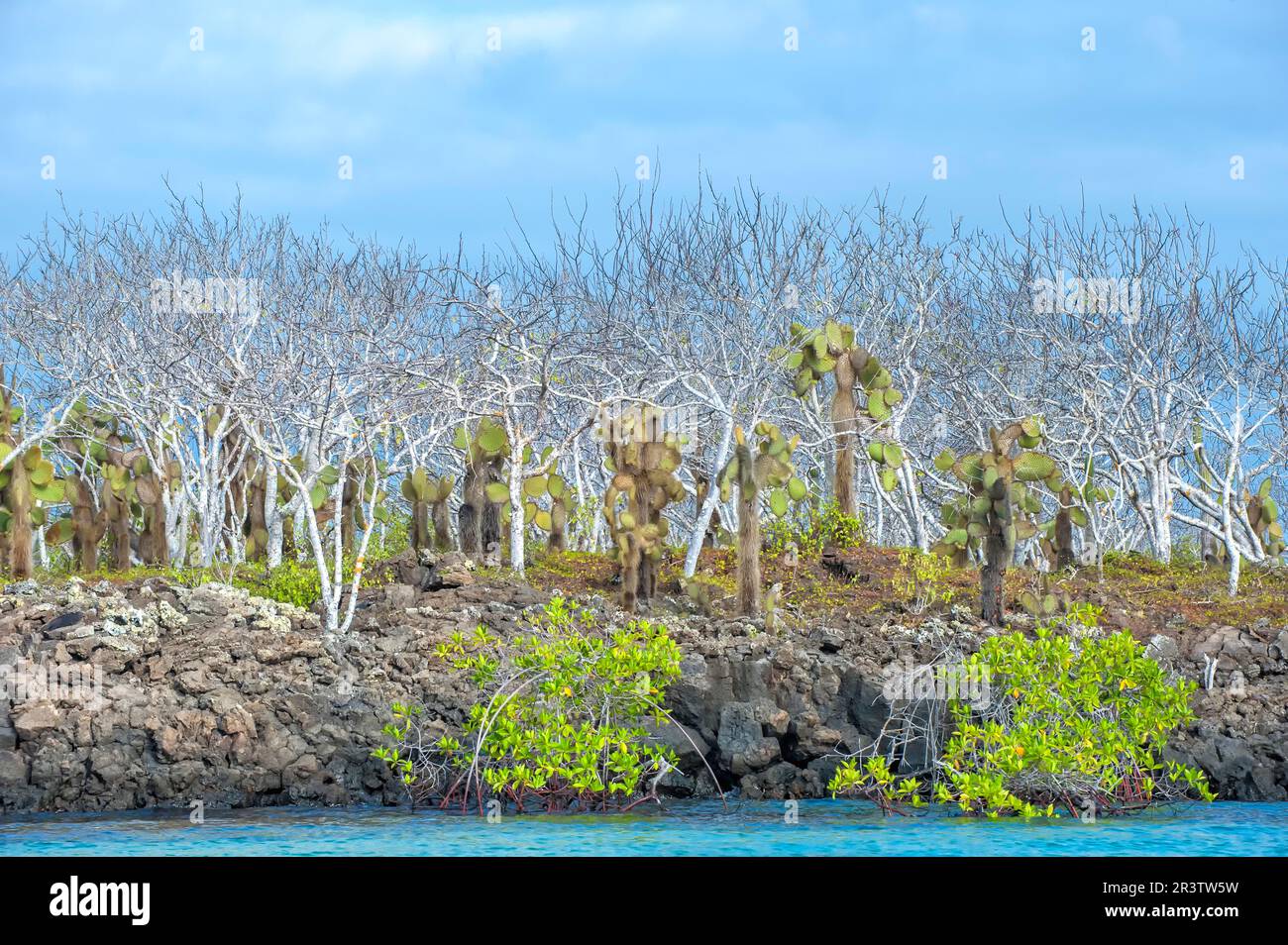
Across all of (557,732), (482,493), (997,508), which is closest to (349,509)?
(482,493)

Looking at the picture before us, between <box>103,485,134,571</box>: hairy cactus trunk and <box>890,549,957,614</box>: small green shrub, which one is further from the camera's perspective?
<box>103,485,134,571</box>: hairy cactus trunk

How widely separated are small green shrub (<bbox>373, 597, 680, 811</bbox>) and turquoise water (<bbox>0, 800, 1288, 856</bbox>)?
0.92 ft

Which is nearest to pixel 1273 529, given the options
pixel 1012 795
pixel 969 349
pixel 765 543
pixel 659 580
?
pixel 969 349

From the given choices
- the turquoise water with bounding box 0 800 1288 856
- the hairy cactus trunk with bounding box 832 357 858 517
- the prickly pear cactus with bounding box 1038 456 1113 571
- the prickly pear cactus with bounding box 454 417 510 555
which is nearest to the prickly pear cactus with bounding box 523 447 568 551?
the prickly pear cactus with bounding box 454 417 510 555

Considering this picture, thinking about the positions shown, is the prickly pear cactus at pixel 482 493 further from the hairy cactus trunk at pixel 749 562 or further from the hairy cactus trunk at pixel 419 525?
the hairy cactus trunk at pixel 749 562

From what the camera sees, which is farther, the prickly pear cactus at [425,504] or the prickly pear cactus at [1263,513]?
the prickly pear cactus at [1263,513]

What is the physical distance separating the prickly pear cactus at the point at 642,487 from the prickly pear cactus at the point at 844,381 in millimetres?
3997

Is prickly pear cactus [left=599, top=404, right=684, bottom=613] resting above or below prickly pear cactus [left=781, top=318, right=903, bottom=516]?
below

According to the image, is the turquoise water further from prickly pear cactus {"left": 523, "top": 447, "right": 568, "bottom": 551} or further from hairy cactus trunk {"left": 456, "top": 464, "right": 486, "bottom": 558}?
hairy cactus trunk {"left": 456, "top": 464, "right": 486, "bottom": 558}

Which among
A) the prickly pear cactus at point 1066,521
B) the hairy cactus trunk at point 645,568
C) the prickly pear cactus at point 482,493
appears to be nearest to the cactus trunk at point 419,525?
the prickly pear cactus at point 482,493

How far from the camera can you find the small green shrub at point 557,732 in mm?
9594

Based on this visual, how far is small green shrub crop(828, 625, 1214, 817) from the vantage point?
31.1 feet

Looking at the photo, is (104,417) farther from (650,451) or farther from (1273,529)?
(1273,529)

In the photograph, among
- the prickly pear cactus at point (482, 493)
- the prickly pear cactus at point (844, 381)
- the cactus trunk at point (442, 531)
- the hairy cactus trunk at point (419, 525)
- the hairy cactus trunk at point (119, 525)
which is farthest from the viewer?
the hairy cactus trunk at point (119, 525)
